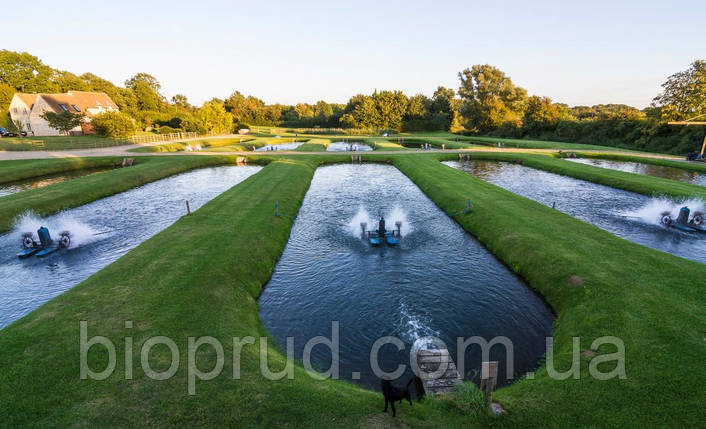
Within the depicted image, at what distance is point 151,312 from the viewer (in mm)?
14297

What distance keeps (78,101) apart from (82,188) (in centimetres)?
9891

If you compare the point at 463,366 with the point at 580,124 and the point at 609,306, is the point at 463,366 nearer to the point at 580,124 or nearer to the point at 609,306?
the point at 609,306

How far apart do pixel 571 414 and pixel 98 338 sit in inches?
668

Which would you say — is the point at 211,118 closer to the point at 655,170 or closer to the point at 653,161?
the point at 655,170

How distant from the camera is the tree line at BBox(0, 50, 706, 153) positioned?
2751 inches

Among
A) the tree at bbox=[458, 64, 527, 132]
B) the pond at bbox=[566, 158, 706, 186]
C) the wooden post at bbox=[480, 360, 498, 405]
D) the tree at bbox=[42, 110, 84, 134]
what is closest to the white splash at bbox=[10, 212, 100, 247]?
the wooden post at bbox=[480, 360, 498, 405]

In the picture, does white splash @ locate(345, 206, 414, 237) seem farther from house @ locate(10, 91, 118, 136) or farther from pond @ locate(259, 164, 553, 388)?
house @ locate(10, 91, 118, 136)

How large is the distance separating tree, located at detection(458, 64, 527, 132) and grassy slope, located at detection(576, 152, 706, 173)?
62577 mm

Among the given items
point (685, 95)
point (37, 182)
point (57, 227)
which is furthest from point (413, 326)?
point (685, 95)

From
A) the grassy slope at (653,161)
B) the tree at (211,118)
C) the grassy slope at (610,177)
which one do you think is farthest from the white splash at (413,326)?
the tree at (211,118)

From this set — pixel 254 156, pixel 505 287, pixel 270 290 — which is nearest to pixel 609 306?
pixel 505 287

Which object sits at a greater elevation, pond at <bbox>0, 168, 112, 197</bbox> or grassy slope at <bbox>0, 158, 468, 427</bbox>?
pond at <bbox>0, 168, 112, 197</bbox>

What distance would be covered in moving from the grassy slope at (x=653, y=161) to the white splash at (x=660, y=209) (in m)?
25.4

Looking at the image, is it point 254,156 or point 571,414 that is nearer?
point 571,414
